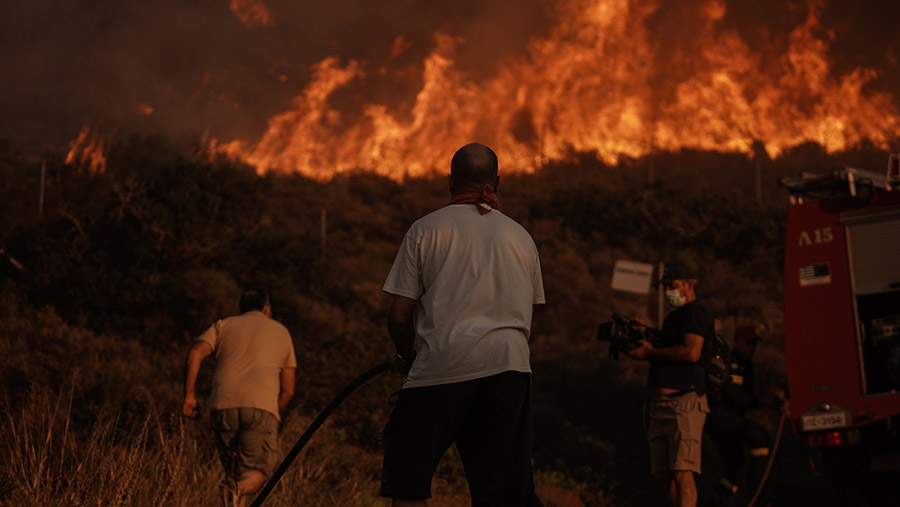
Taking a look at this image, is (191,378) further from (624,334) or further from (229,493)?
(624,334)

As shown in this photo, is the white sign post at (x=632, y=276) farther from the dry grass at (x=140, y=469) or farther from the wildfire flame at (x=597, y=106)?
the wildfire flame at (x=597, y=106)

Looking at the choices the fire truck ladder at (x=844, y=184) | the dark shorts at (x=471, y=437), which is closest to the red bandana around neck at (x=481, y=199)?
the dark shorts at (x=471, y=437)

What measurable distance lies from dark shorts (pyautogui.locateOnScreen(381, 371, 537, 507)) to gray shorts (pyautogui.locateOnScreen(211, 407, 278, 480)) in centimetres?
311

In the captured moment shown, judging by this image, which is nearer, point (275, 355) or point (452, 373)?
point (452, 373)

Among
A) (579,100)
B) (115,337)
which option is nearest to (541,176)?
(579,100)

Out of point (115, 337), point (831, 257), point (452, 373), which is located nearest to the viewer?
point (452, 373)

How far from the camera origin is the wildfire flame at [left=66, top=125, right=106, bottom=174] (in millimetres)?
28812

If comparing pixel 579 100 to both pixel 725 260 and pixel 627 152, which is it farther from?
pixel 725 260

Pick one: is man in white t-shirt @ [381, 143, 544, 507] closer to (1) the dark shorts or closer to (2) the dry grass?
(1) the dark shorts

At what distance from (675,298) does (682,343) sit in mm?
636

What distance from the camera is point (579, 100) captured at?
4088 centimetres

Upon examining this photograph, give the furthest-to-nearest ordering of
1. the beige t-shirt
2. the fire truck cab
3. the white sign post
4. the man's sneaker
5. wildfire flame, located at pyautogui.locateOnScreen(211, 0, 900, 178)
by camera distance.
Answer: wildfire flame, located at pyautogui.locateOnScreen(211, 0, 900, 178), the white sign post, the fire truck cab, the beige t-shirt, the man's sneaker

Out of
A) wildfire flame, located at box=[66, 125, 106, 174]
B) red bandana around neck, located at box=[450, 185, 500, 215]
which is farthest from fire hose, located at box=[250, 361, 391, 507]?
wildfire flame, located at box=[66, 125, 106, 174]

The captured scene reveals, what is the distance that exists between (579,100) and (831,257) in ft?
110
